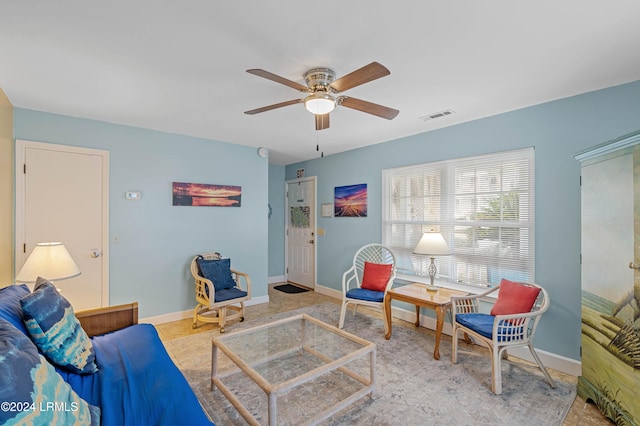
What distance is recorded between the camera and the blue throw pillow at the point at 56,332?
1466mm

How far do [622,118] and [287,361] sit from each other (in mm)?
3383

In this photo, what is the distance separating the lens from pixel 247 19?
1614 mm

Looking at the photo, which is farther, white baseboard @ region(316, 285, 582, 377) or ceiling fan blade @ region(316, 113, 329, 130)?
white baseboard @ region(316, 285, 582, 377)

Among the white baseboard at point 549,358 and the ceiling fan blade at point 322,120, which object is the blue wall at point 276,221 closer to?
the white baseboard at point 549,358

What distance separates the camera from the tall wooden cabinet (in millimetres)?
1758

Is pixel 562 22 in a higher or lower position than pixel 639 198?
higher

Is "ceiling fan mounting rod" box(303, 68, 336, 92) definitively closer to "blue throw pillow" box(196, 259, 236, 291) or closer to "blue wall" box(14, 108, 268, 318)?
"blue wall" box(14, 108, 268, 318)

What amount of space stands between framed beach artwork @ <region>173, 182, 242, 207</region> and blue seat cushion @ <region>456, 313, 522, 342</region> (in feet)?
10.6

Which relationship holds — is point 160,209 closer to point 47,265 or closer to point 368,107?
point 47,265

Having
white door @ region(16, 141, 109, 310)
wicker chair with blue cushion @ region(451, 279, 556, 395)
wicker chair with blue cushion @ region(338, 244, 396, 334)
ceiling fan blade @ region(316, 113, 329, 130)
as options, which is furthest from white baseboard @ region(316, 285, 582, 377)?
white door @ region(16, 141, 109, 310)

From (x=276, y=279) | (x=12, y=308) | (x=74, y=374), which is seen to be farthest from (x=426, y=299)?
(x=276, y=279)

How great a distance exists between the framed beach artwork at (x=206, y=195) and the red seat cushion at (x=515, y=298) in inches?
135

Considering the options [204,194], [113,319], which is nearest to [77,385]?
[113,319]

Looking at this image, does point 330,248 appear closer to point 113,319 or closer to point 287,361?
point 287,361
